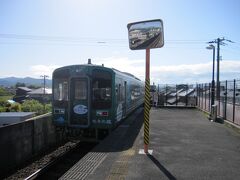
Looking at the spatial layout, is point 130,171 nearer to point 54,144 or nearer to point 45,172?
point 45,172

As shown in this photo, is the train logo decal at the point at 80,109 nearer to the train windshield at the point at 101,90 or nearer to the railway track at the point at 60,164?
the train windshield at the point at 101,90

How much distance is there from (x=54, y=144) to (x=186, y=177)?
9456 mm

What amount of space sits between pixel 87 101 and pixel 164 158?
488 centimetres

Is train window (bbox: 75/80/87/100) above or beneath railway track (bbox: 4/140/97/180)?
above

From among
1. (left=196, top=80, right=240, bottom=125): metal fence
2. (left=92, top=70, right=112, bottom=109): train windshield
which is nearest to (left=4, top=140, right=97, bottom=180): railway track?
(left=92, top=70, right=112, bottom=109): train windshield

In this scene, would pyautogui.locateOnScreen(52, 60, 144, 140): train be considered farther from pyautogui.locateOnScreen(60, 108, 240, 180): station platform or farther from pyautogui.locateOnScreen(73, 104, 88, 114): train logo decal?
pyautogui.locateOnScreen(60, 108, 240, 180): station platform

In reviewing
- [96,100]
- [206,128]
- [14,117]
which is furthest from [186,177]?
[14,117]

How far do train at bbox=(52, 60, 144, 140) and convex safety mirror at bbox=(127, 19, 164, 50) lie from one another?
3.54 metres

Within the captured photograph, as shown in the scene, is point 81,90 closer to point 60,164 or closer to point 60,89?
point 60,89

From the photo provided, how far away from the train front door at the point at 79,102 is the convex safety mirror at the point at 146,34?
13.0 ft

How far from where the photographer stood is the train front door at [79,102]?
41.2 feet

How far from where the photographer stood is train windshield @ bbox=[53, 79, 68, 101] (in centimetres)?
1294

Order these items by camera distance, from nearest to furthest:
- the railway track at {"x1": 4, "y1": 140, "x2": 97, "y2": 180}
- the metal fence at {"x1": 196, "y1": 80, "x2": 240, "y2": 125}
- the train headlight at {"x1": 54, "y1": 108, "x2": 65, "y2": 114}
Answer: the railway track at {"x1": 4, "y1": 140, "x2": 97, "y2": 180}
the train headlight at {"x1": 54, "y1": 108, "x2": 65, "y2": 114}
the metal fence at {"x1": 196, "y1": 80, "x2": 240, "y2": 125}

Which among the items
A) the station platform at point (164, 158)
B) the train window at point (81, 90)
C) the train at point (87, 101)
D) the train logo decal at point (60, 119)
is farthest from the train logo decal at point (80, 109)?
the station platform at point (164, 158)
